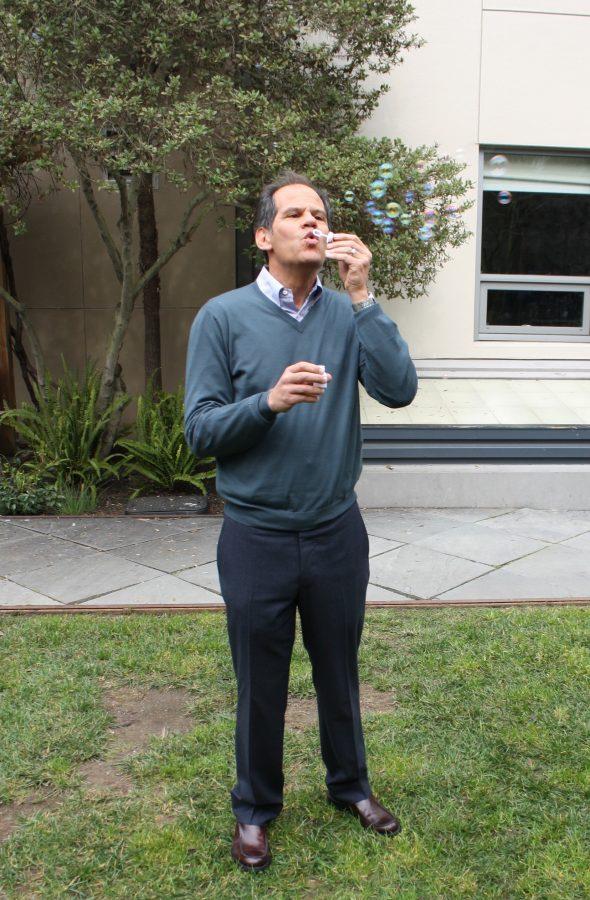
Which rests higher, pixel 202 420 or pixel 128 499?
pixel 202 420

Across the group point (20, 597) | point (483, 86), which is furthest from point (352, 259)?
point (483, 86)

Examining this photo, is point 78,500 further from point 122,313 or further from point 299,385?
point 299,385

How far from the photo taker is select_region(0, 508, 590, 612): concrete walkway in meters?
5.12

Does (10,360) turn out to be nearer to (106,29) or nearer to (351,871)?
(106,29)

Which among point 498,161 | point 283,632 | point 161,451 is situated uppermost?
point 498,161

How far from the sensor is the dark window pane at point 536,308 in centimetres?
895

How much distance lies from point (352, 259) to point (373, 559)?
375 centimetres

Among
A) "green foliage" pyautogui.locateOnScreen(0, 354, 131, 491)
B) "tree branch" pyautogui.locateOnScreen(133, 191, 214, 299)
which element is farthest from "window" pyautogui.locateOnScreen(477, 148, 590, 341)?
"green foliage" pyautogui.locateOnScreen(0, 354, 131, 491)

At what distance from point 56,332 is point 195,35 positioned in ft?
13.7

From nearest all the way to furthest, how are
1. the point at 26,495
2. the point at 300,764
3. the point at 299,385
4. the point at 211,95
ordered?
the point at 299,385 < the point at 300,764 < the point at 211,95 < the point at 26,495

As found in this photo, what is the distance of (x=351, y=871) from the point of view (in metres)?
2.63

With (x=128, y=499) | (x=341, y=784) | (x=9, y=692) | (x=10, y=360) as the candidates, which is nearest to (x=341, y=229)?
(x=128, y=499)

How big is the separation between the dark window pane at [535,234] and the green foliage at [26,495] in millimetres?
5057

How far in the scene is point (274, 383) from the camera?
2492mm
